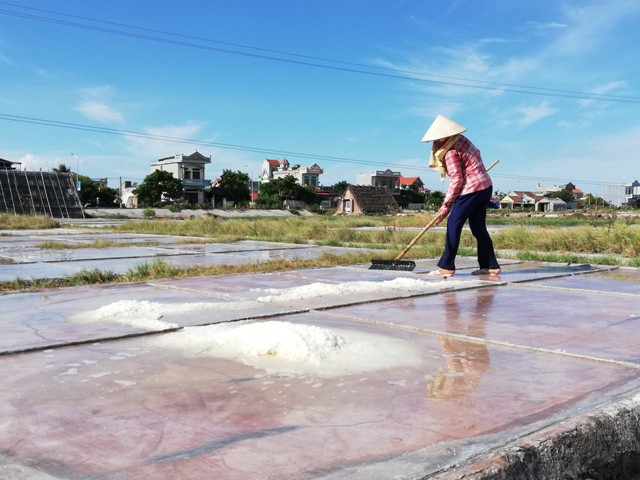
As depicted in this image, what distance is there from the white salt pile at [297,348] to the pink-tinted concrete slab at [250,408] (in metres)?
0.07

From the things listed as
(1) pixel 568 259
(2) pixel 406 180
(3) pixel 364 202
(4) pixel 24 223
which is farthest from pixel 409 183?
(1) pixel 568 259

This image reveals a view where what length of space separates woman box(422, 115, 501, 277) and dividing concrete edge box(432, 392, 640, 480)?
183 inches

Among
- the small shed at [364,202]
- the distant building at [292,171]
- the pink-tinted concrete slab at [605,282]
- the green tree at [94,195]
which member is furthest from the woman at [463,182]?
the distant building at [292,171]

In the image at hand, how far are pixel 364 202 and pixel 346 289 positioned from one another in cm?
5650

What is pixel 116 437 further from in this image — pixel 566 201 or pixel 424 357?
pixel 566 201

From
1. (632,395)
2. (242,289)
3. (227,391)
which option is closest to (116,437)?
(227,391)

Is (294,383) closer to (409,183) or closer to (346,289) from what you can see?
(346,289)

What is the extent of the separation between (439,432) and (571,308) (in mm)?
3007

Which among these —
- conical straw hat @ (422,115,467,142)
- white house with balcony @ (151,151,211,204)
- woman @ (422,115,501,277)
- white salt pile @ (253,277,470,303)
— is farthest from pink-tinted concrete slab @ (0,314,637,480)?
white house with balcony @ (151,151,211,204)

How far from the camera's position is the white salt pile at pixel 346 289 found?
5039mm

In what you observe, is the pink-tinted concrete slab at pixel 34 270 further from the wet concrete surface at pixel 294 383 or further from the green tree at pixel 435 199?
the green tree at pixel 435 199

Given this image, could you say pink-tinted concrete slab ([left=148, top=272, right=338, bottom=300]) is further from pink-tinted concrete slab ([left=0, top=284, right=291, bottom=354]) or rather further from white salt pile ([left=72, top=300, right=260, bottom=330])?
white salt pile ([left=72, top=300, right=260, bottom=330])

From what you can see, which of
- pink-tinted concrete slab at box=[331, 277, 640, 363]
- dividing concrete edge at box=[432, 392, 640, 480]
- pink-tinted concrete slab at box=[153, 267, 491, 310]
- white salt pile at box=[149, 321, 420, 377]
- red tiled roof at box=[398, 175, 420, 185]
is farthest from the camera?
red tiled roof at box=[398, 175, 420, 185]

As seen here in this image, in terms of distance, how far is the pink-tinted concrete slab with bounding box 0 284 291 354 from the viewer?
360 centimetres
